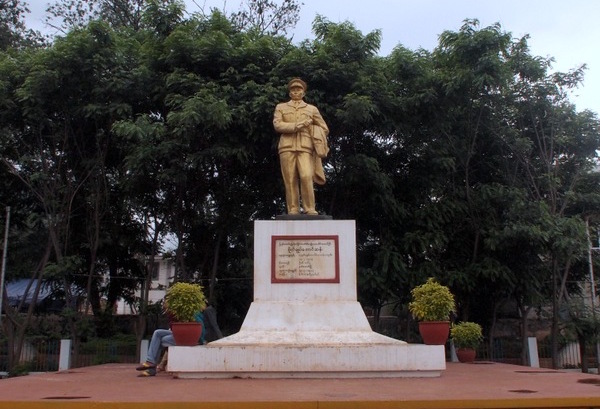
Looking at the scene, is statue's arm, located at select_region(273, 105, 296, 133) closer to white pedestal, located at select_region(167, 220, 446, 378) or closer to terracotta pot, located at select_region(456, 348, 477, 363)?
white pedestal, located at select_region(167, 220, 446, 378)

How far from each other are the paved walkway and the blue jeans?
1.18ft

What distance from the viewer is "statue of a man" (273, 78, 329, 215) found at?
10.4 m

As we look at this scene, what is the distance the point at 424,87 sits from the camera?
45.2 ft

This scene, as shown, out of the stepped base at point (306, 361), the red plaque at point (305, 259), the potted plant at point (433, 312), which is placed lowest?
the stepped base at point (306, 361)

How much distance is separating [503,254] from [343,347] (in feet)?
24.5

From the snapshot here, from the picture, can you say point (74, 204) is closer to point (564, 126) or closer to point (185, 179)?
point (185, 179)

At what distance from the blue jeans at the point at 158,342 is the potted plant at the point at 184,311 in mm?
524

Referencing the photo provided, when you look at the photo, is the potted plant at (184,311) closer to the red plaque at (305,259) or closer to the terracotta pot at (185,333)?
the terracotta pot at (185,333)

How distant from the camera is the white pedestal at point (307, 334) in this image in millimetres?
8383

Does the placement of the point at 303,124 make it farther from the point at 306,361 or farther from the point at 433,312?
the point at 306,361

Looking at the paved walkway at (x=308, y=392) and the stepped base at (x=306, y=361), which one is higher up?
the stepped base at (x=306, y=361)

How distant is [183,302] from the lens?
872 cm

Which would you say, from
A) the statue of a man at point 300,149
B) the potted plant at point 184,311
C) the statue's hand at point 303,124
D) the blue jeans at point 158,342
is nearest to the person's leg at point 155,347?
the blue jeans at point 158,342

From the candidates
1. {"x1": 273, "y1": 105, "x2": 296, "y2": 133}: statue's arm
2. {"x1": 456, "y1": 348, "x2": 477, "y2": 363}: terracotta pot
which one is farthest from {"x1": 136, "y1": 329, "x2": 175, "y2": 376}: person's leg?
{"x1": 456, "y1": 348, "x2": 477, "y2": 363}: terracotta pot
